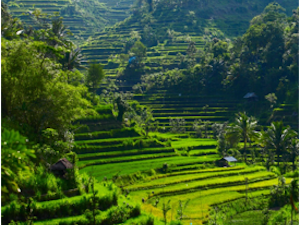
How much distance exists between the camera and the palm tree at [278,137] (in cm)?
4353

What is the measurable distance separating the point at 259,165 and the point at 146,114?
70.1ft

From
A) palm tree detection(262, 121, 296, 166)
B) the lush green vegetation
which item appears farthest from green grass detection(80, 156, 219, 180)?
palm tree detection(262, 121, 296, 166)

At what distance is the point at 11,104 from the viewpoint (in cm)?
2178

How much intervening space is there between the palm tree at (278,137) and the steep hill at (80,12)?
266 ft

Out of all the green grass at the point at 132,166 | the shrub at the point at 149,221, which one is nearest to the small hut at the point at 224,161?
the green grass at the point at 132,166

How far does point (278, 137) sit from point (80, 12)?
109 m

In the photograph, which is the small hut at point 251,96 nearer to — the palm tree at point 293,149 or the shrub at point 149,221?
the palm tree at point 293,149

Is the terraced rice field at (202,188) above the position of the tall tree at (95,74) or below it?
below

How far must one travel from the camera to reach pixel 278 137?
1721 inches

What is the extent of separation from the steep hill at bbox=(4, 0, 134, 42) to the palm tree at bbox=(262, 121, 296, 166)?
3194 inches

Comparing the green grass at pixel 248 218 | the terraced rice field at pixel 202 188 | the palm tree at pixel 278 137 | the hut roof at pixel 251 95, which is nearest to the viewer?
the green grass at pixel 248 218

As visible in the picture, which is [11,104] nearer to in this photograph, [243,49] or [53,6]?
[243,49]

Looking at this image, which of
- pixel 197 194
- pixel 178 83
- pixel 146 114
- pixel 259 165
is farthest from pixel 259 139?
pixel 178 83

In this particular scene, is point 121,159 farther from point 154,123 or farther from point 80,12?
point 80,12
